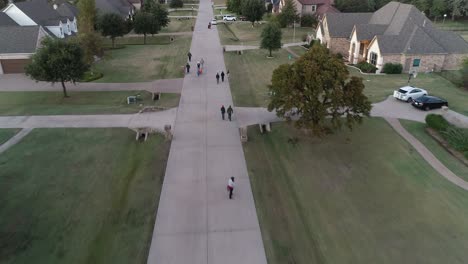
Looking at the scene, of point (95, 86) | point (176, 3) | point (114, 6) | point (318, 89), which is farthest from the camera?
point (176, 3)

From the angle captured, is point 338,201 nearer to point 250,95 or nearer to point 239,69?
point 250,95

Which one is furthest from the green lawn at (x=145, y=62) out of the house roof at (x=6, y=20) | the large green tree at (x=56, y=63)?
the house roof at (x=6, y=20)

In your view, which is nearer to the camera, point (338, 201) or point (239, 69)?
point (338, 201)

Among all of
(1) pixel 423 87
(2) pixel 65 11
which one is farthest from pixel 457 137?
(2) pixel 65 11

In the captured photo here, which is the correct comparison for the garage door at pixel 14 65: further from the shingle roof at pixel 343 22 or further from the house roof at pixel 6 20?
the shingle roof at pixel 343 22

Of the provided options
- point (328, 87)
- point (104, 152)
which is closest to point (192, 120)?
point (104, 152)

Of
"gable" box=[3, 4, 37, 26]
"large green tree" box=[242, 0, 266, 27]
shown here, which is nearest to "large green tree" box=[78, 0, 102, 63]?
"gable" box=[3, 4, 37, 26]

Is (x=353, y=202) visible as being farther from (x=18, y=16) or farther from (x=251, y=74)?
(x=18, y=16)
